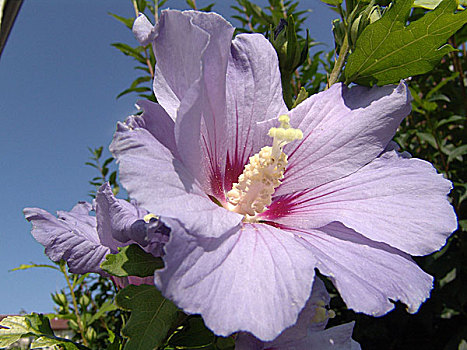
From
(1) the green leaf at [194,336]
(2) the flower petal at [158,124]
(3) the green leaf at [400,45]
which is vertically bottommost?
(1) the green leaf at [194,336]

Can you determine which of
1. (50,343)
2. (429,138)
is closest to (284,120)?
(50,343)

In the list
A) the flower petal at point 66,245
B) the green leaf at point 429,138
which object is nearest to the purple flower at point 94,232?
the flower petal at point 66,245

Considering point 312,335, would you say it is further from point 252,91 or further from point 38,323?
point 38,323

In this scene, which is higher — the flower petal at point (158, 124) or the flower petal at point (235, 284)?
the flower petal at point (158, 124)

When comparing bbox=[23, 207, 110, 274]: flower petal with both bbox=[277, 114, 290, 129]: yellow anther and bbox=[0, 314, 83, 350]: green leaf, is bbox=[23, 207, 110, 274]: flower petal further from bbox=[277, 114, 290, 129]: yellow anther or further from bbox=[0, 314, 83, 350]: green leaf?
bbox=[277, 114, 290, 129]: yellow anther

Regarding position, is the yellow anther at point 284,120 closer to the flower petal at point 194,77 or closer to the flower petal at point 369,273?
the flower petal at point 194,77

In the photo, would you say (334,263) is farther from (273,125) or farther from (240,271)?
(273,125)

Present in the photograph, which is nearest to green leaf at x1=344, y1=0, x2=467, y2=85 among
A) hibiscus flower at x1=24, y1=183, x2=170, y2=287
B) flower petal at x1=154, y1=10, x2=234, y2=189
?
flower petal at x1=154, y1=10, x2=234, y2=189
